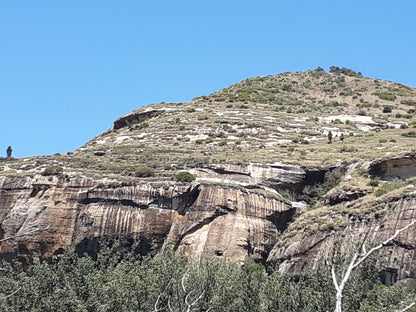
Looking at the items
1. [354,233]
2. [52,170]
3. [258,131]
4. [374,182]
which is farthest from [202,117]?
[354,233]

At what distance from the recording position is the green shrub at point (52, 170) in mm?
55156

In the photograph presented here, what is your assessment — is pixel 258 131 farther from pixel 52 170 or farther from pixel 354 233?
pixel 354 233

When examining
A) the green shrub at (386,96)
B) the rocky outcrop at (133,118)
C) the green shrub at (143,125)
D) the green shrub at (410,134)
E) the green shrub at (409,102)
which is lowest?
the green shrub at (410,134)

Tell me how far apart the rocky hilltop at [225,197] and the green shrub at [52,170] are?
11cm

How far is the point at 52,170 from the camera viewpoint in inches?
2190

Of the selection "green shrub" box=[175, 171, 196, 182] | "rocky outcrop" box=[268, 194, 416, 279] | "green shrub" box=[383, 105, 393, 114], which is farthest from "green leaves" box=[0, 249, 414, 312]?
"green shrub" box=[383, 105, 393, 114]

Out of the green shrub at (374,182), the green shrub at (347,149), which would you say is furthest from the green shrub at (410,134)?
the green shrub at (374,182)

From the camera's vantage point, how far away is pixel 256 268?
45562 mm

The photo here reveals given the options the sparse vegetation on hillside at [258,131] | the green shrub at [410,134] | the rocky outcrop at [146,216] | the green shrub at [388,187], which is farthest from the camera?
the green shrub at [410,134]

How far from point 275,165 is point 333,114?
36.7m

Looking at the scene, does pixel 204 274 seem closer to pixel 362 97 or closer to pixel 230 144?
pixel 230 144

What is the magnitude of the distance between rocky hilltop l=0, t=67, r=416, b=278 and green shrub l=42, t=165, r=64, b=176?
0.11m

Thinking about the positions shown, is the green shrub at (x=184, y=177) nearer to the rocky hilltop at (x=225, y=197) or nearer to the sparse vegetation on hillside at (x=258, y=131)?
the rocky hilltop at (x=225, y=197)

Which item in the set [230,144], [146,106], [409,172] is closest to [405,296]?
[409,172]
